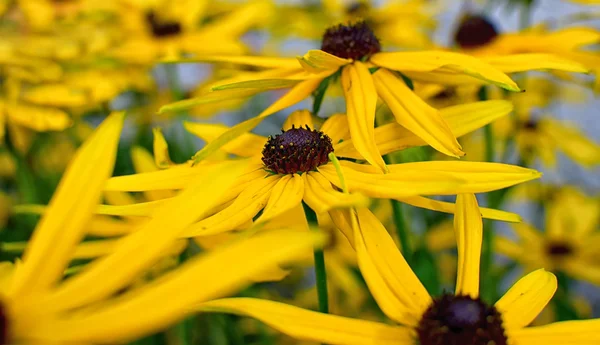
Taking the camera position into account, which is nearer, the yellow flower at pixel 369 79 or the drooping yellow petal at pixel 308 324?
the drooping yellow petal at pixel 308 324

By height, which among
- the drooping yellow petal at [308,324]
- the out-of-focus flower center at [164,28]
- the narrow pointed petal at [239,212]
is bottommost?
the drooping yellow petal at [308,324]

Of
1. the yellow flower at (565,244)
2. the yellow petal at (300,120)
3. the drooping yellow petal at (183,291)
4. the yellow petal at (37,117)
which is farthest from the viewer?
the yellow flower at (565,244)

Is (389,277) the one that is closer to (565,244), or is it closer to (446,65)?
(446,65)

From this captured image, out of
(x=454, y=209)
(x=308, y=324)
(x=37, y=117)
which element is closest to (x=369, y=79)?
(x=454, y=209)

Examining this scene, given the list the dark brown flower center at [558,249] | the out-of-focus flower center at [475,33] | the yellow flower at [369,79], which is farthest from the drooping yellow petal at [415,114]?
the dark brown flower center at [558,249]

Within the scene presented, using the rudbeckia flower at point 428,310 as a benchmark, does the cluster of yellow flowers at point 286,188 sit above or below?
above

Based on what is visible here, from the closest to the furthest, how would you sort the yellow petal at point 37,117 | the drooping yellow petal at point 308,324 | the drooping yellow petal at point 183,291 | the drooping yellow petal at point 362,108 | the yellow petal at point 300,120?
the drooping yellow petal at point 183,291 < the drooping yellow petal at point 308,324 < the drooping yellow petal at point 362,108 < the yellow petal at point 300,120 < the yellow petal at point 37,117

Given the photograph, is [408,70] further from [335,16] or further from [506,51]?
[335,16]

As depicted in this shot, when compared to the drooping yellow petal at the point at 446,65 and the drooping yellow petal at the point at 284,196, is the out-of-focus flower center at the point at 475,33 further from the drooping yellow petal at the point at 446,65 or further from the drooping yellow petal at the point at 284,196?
the drooping yellow petal at the point at 284,196
